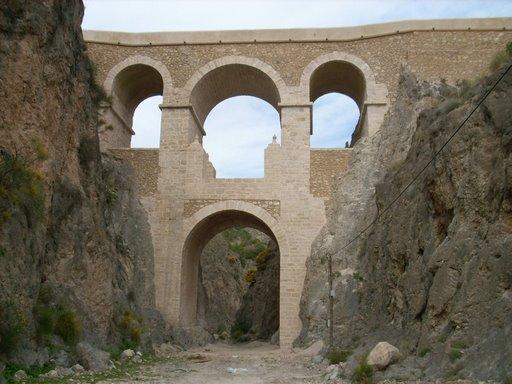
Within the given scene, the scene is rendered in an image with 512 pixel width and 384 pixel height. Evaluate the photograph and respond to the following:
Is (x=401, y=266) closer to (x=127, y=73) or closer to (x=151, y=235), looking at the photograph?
(x=151, y=235)

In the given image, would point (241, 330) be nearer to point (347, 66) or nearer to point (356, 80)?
point (356, 80)

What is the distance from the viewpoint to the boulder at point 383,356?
9.56 metres

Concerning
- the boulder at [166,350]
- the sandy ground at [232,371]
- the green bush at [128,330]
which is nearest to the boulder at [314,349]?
the sandy ground at [232,371]

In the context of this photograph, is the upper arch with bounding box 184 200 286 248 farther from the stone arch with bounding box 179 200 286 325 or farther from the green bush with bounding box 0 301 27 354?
the green bush with bounding box 0 301 27 354

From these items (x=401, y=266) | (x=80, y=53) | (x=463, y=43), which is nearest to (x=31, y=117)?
(x=80, y=53)

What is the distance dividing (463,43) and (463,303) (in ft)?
50.9

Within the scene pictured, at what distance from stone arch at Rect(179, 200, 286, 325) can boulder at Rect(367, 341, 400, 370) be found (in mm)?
10574

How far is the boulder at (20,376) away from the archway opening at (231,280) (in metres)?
12.4

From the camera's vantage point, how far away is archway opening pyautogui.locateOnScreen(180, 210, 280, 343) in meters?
22.4

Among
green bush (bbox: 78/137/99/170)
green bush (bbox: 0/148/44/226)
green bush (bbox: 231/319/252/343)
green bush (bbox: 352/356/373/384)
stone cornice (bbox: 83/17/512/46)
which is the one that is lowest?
green bush (bbox: 231/319/252/343)

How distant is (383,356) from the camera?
965 cm

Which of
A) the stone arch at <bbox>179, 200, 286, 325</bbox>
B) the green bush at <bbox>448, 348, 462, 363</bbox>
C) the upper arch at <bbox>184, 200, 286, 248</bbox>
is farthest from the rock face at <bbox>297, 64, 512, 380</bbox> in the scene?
the stone arch at <bbox>179, 200, 286, 325</bbox>

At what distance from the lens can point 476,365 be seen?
291 inches

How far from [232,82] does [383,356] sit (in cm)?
1632
